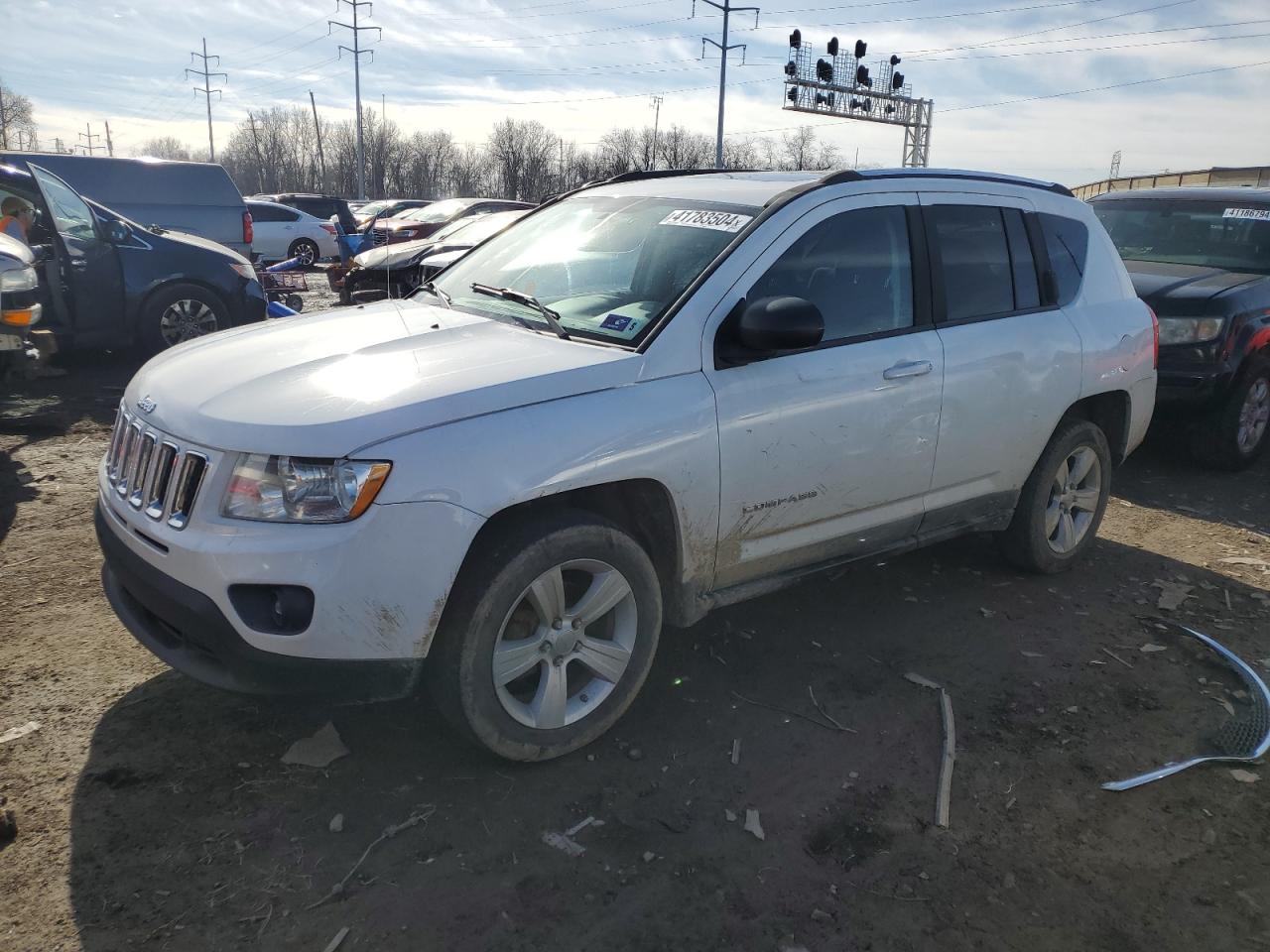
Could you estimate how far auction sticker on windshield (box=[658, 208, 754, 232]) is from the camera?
11.6 ft

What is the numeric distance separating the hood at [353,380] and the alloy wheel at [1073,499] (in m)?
2.76

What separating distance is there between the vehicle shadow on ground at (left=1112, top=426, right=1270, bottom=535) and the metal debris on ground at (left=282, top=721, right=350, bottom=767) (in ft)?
18.0

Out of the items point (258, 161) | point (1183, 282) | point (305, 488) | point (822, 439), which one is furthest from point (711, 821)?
point (258, 161)

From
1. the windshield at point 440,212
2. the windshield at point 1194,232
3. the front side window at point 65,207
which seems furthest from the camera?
the windshield at point 440,212

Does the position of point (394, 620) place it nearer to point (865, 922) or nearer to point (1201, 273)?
point (865, 922)

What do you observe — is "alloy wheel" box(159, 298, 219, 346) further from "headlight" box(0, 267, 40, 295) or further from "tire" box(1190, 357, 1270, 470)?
"tire" box(1190, 357, 1270, 470)

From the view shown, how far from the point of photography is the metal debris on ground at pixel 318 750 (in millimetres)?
3070

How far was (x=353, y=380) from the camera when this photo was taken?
290cm

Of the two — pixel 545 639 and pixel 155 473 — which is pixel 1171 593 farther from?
pixel 155 473

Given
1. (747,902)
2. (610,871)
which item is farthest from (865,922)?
(610,871)

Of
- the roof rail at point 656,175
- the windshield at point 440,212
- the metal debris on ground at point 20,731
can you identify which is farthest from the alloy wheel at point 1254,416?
the windshield at point 440,212

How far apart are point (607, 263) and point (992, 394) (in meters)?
1.79

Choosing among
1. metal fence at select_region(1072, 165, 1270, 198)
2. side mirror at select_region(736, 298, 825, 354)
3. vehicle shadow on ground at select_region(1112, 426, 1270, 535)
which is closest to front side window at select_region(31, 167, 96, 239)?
side mirror at select_region(736, 298, 825, 354)

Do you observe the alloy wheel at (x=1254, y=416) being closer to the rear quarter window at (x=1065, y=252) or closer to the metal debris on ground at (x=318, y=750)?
the rear quarter window at (x=1065, y=252)
